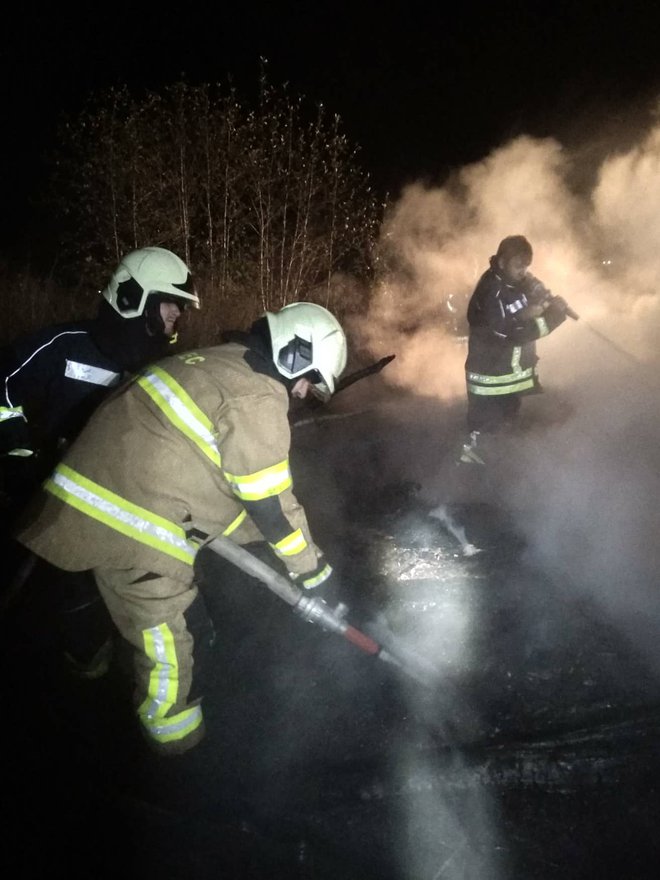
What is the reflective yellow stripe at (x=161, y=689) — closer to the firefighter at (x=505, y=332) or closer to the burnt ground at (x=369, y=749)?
the burnt ground at (x=369, y=749)

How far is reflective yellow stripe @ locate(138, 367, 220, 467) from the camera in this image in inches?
98.8

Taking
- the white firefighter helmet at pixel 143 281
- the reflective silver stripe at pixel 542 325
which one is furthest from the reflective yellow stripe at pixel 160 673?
the reflective silver stripe at pixel 542 325

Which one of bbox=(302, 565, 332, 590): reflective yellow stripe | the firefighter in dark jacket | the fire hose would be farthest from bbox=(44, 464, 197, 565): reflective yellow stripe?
the firefighter in dark jacket

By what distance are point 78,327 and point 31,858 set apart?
2.69m

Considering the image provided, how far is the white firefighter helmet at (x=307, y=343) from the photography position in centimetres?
269

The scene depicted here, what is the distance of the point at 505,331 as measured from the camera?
209 inches

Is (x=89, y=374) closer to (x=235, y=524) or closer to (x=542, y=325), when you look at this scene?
(x=235, y=524)

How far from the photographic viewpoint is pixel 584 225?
31.1ft

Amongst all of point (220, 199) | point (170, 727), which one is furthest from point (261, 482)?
point (220, 199)

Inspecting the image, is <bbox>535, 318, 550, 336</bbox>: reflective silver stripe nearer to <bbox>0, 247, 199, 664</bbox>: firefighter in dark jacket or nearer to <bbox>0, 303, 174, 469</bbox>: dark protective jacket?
<bbox>0, 247, 199, 664</bbox>: firefighter in dark jacket

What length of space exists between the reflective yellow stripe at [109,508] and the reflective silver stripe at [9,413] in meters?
1.04

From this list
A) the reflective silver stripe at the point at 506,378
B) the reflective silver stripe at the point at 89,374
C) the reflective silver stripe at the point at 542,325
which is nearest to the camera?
the reflective silver stripe at the point at 89,374

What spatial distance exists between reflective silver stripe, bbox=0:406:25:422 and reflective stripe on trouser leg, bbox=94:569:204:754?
1254 mm

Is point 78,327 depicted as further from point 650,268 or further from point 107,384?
point 650,268
